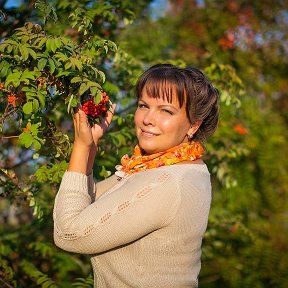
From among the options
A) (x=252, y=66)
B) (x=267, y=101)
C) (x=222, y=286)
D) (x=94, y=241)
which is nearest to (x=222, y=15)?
(x=252, y=66)

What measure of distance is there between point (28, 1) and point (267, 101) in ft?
13.5

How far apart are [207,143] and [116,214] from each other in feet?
6.88

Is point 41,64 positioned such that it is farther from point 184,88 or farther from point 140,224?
point 140,224

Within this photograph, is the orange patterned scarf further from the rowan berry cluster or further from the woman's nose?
the rowan berry cluster

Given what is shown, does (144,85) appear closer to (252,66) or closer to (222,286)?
(222,286)

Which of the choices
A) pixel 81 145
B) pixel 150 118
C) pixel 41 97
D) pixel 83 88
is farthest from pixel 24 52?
pixel 150 118

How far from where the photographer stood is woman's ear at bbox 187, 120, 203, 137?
7.53ft

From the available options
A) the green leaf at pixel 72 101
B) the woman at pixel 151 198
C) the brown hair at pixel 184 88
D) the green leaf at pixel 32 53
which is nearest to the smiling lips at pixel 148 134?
the woman at pixel 151 198

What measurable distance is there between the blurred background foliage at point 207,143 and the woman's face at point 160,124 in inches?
16.9

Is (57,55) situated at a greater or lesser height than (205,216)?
greater

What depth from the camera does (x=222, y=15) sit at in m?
6.94

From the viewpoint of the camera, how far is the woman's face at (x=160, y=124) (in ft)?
7.14

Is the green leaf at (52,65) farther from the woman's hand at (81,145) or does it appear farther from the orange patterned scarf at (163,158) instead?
the orange patterned scarf at (163,158)

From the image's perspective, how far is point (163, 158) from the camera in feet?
7.09
